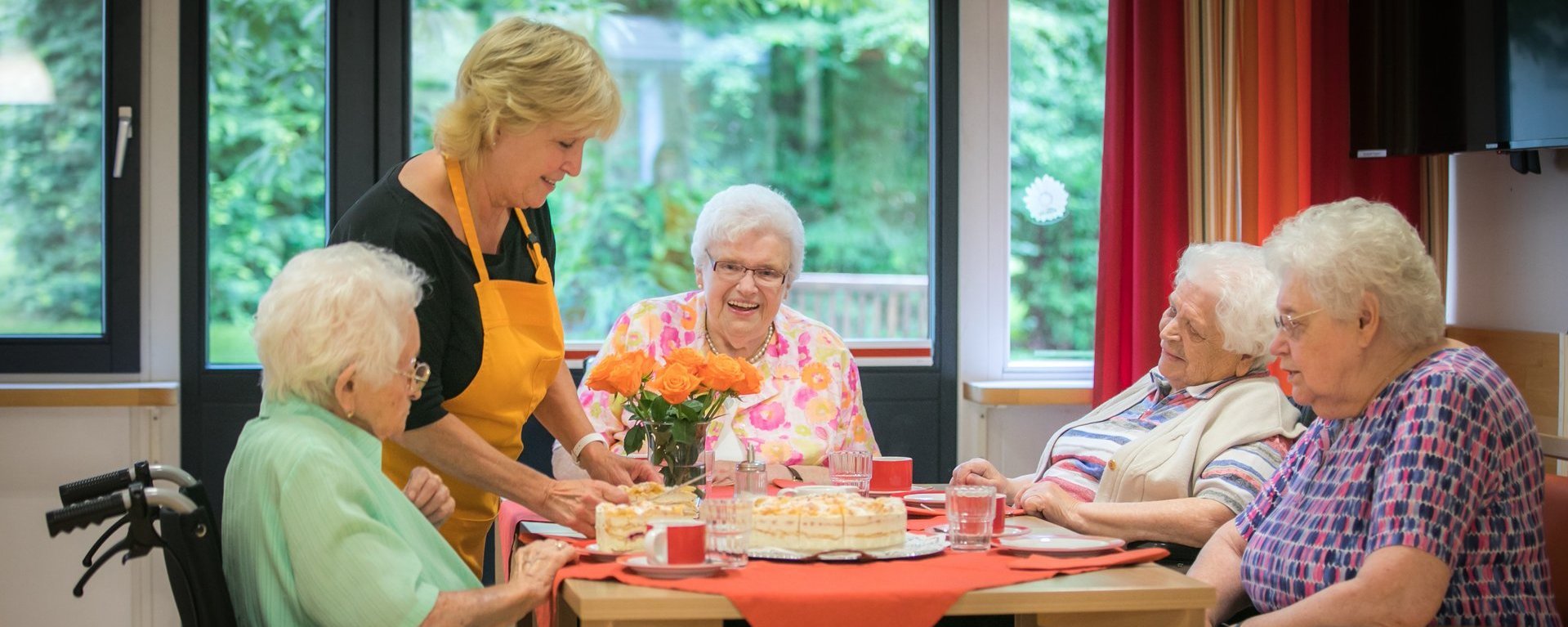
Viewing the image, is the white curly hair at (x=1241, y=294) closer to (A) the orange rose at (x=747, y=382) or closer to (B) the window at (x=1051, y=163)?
(A) the orange rose at (x=747, y=382)

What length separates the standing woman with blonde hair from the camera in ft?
7.50

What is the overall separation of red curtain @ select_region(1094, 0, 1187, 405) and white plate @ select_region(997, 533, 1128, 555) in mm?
1960

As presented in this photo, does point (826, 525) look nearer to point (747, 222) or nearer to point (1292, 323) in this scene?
point (1292, 323)

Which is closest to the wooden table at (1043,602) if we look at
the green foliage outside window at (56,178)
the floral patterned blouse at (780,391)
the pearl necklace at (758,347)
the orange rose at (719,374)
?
the orange rose at (719,374)

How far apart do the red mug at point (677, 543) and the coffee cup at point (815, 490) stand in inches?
19.9

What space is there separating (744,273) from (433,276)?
101cm

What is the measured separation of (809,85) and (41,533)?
2.65 m

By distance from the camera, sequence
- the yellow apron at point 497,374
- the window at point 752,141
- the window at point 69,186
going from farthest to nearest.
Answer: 1. the window at point 752,141
2. the window at point 69,186
3. the yellow apron at point 497,374

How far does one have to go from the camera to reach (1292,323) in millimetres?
2189

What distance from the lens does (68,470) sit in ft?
12.8

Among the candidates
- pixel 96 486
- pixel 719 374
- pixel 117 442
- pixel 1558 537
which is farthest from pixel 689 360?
pixel 117 442

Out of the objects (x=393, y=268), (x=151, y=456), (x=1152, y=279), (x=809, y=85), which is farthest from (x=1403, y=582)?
(x=151, y=456)

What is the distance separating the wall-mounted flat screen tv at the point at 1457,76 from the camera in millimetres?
3012

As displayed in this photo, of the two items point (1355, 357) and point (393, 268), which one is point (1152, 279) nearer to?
point (1355, 357)
